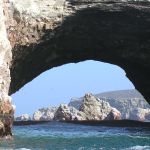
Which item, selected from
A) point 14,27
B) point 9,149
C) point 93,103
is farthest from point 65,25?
point 93,103

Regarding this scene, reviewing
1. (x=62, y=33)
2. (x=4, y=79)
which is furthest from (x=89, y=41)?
(x=4, y=79)

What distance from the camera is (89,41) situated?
31766mm

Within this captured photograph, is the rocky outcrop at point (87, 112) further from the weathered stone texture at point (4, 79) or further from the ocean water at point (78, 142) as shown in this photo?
the weathered stone texture at point (4, 79)

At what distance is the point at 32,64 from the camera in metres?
31.0

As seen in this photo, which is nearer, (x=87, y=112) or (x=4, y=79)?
(x=4, y=79)

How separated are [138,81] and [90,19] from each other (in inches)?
475

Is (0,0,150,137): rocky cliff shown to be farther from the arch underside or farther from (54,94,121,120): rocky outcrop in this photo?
(54,94,121,120): rocky outcrop

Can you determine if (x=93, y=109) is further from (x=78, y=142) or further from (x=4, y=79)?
(x=4, y=79)

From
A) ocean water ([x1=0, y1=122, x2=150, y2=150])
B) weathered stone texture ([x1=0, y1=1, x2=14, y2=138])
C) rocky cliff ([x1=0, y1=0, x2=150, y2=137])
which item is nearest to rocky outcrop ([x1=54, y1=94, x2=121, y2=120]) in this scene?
ocean water ([x1=0, y1=122, x2=150, y2=150])

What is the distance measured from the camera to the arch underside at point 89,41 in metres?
28.3

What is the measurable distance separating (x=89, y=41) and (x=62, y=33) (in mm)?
2742

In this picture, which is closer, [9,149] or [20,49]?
[9,149]

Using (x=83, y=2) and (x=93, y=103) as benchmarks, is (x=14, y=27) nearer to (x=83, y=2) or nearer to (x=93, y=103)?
(x=83, y=2)

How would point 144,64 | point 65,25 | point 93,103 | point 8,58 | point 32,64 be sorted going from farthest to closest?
point 93,103 → point 144,64 → point 32,64 → point 65,25 → point 8,58
